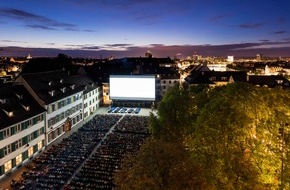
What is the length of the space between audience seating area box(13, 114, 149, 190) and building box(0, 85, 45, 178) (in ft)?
10.3

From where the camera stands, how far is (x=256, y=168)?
26.5 metres

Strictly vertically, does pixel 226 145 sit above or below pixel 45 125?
above

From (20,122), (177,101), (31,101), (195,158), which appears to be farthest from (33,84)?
(195,158)

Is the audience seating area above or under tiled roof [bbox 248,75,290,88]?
under

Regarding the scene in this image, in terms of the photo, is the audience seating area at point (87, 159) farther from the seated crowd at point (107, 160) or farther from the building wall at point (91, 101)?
the building wall at point (91, 101)

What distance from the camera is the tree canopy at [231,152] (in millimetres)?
24672

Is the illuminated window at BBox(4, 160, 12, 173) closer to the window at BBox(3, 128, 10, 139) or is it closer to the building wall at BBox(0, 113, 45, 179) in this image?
the building wall at BBox(0, 113, 45, 179)

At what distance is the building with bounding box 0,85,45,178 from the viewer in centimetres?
4459

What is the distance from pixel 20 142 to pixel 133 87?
166 ft

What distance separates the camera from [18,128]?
4806 cm

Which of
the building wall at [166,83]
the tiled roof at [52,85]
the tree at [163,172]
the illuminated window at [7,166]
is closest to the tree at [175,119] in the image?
the tree at [163,172]

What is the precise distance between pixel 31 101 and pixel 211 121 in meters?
39.1

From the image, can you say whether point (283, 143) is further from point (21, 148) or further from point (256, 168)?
point (21, 148)

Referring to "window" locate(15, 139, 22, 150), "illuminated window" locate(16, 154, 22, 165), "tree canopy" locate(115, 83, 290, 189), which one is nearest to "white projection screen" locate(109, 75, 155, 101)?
"window" locate(15, 139, 22, 150)
